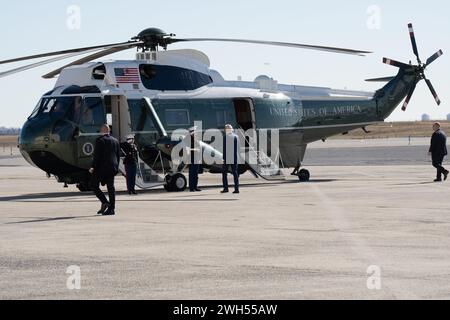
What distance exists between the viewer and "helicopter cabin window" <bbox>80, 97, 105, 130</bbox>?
23.5 metres

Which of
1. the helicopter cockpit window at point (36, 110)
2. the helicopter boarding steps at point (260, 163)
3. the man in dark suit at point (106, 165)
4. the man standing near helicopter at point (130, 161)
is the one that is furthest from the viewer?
the helicopter boarding steps at point (260, 163)

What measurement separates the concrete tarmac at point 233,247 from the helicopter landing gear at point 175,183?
2.56 meters

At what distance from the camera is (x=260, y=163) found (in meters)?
27.3

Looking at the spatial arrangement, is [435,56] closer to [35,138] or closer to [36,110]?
[36,110]

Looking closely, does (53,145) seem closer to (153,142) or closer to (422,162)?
(153,142)

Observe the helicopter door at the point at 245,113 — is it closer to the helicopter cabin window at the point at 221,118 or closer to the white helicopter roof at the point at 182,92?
the white helicopter roof at the point at 182,92

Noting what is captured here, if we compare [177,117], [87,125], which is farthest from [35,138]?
[177,117]

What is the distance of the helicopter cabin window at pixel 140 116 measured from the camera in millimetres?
24516

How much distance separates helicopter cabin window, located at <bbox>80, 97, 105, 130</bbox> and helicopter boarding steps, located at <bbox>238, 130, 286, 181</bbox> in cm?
515

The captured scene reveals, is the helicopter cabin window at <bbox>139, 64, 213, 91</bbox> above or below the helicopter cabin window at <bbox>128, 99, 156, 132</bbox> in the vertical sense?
above

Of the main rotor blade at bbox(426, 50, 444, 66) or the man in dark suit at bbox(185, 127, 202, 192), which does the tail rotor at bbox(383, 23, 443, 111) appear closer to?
the main rotor blade at bbox(426, 50, 444, 66)

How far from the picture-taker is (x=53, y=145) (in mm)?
23062

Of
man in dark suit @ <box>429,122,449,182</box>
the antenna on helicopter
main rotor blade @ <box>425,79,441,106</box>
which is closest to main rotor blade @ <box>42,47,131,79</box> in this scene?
the antenna on helicopter

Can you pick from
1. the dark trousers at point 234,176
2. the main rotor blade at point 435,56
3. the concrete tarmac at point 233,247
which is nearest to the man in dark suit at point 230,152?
the dark trousers at point 234,176
